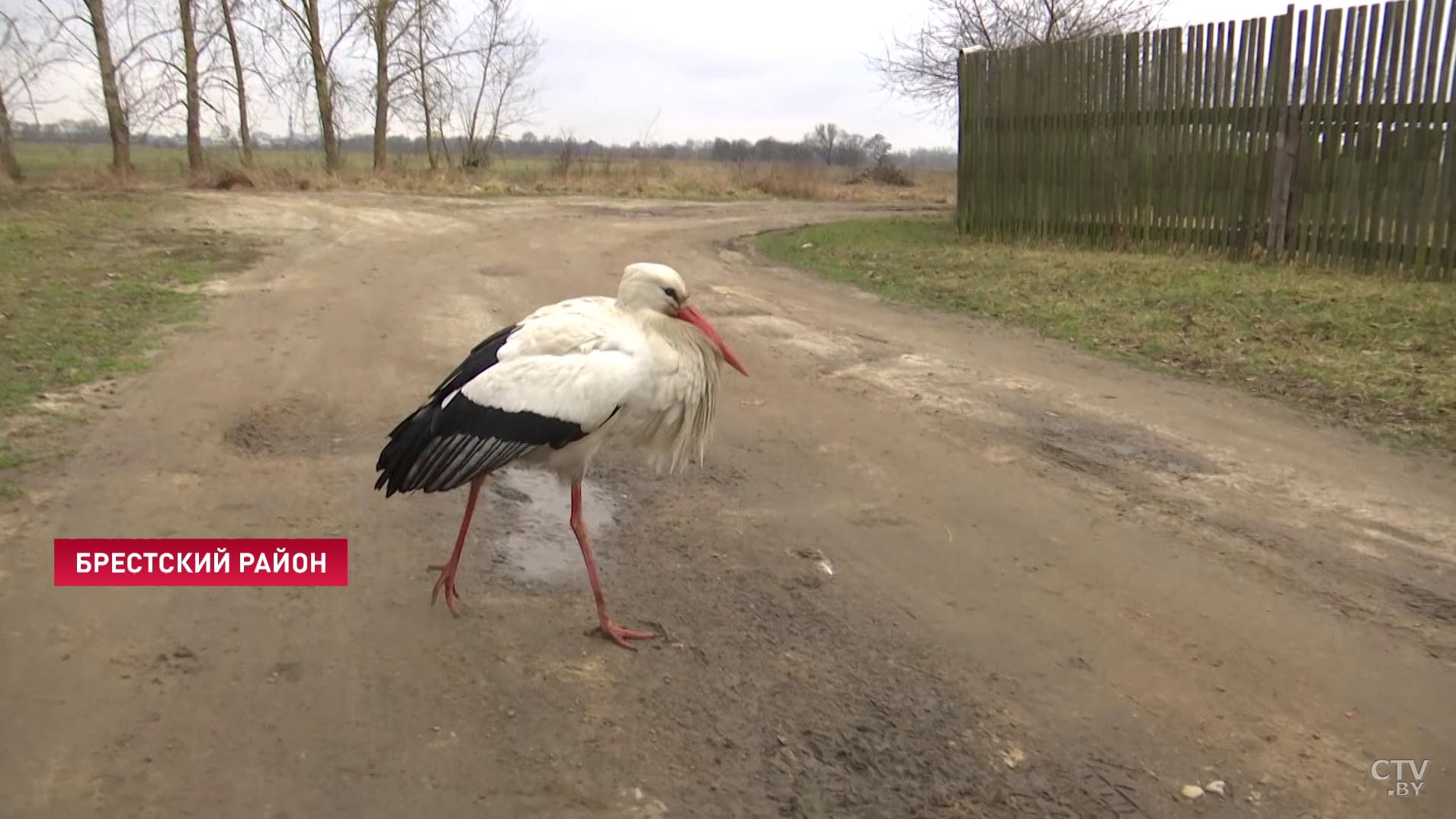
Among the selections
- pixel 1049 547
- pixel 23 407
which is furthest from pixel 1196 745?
pixel 23 407

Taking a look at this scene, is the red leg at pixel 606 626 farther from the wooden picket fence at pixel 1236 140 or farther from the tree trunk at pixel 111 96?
the tree trunk at pixel 111 96

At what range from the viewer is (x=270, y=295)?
11266mm

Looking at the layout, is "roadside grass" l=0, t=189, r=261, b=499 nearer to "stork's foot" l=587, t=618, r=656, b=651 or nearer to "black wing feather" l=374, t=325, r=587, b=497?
"black wing feather" l=374, t=325, r=587, b=497

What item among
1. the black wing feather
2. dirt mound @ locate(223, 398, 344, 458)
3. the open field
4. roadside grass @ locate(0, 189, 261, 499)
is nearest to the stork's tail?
the black wing feather

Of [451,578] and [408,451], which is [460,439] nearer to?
[408,451]

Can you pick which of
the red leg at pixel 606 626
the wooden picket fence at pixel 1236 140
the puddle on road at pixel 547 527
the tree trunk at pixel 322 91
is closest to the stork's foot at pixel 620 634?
the red leg at pixel 606 626

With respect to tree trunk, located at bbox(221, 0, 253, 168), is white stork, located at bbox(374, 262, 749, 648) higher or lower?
lower

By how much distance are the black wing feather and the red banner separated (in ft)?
2.43

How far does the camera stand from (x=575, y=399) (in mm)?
4098

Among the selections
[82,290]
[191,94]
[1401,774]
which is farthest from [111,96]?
[1401,774]

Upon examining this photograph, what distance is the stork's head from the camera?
14.6 feet

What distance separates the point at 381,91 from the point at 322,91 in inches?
76.0

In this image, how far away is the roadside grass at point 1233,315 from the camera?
753 cm

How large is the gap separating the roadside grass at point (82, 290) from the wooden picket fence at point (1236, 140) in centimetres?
1127
